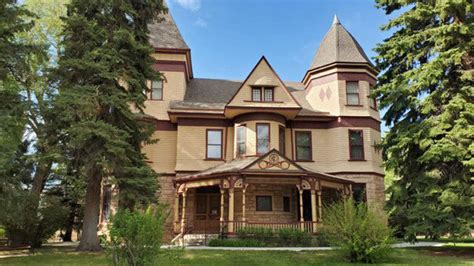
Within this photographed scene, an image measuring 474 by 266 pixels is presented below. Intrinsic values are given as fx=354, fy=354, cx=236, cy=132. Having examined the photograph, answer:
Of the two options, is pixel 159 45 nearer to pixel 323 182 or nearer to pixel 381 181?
pixel 323 182

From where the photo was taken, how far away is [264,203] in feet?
62.5

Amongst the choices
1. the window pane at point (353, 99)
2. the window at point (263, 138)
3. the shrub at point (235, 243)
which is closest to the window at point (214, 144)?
the window at point (263, 138)

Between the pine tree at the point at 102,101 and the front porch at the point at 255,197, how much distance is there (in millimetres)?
4685

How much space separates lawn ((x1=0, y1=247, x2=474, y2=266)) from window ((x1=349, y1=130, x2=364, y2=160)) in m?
7.80

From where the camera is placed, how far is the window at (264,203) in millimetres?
18922

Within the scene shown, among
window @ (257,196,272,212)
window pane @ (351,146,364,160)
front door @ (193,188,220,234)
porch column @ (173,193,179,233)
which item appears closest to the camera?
porch column @ (173,193,179,233)

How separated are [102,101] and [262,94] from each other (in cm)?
970

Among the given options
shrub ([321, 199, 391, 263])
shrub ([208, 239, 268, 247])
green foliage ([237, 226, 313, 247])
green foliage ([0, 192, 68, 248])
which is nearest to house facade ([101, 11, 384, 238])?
green foliage ([237, 226, 313, 247])

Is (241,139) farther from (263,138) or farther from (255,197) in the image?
(255,197)

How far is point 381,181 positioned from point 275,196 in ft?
21.8

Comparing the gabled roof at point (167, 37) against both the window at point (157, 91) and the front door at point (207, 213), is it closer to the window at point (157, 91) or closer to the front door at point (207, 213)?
the window at point (157, 91)

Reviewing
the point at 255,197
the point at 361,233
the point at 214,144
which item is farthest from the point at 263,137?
the point at 361,233

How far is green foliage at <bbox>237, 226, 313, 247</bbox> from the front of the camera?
15.9 meters

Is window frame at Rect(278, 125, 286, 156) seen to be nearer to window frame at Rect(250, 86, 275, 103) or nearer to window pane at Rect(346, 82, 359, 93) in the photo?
window frame at Rect(250, 86, 275, 103)
